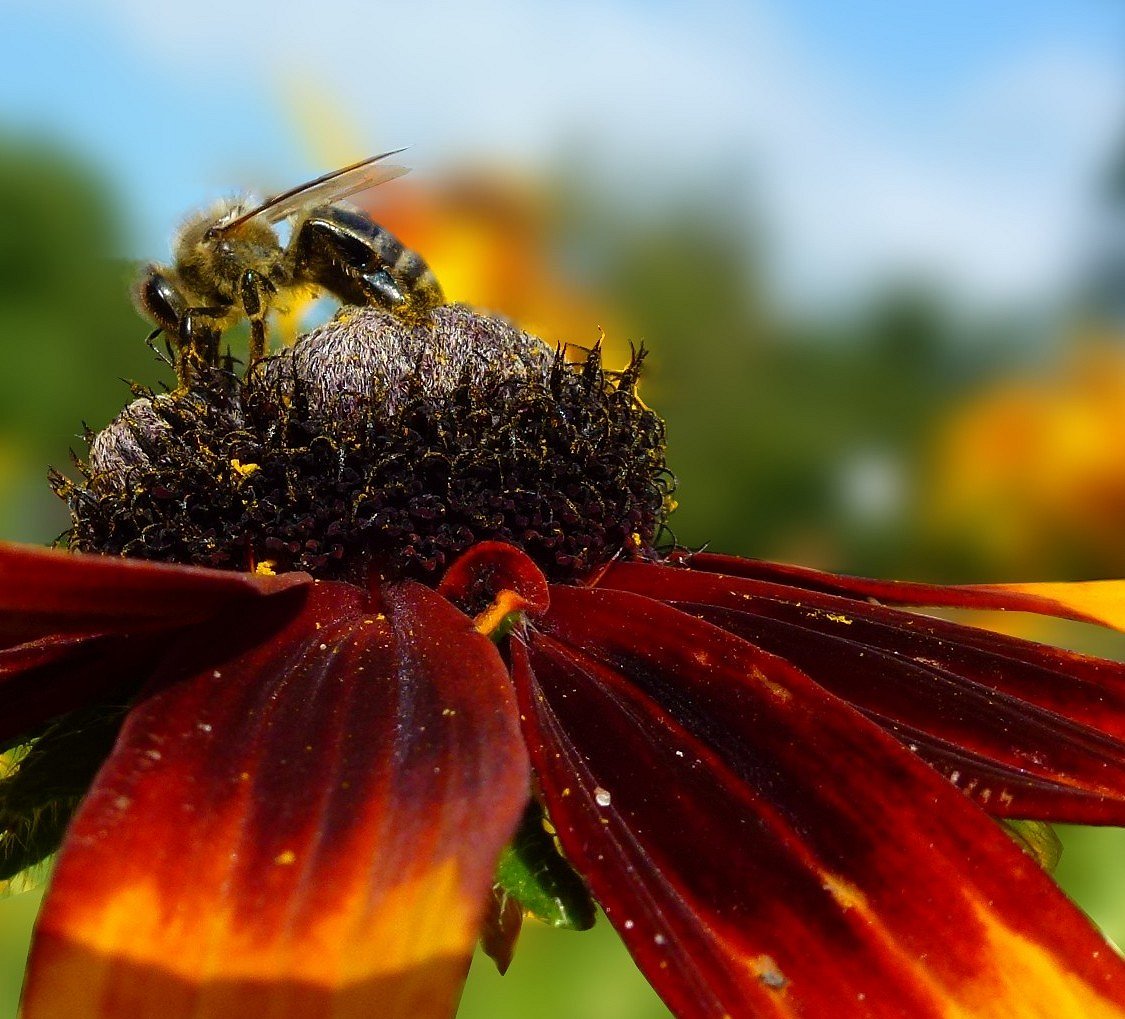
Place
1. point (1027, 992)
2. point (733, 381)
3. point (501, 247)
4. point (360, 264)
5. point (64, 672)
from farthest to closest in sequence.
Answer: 1. point (733, 381)
2. point (501, 247)
3. point (360, 264)
4. point (64, 672)
5. point (1027, 992)

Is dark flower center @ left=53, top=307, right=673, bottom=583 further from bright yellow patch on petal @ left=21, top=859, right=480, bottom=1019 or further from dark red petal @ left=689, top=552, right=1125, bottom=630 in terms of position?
bright yellow patch on petal @ left=21, top=859, right=480, bottom=1019

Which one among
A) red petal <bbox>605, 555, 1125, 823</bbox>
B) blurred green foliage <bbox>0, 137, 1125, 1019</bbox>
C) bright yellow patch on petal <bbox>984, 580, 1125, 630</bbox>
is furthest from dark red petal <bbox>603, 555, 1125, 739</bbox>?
blurred green foliage <bbox>0, 137, 1125, 1019</bbox>

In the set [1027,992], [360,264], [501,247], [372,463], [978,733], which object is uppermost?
[501,247]

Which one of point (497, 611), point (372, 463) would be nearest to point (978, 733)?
point (497, 611)

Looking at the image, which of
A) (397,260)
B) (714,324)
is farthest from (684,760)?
(714,324)

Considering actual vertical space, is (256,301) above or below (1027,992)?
above

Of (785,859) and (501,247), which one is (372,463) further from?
(501,247)

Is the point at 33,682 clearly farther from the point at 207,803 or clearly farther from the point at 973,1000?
the point at 973,1000
